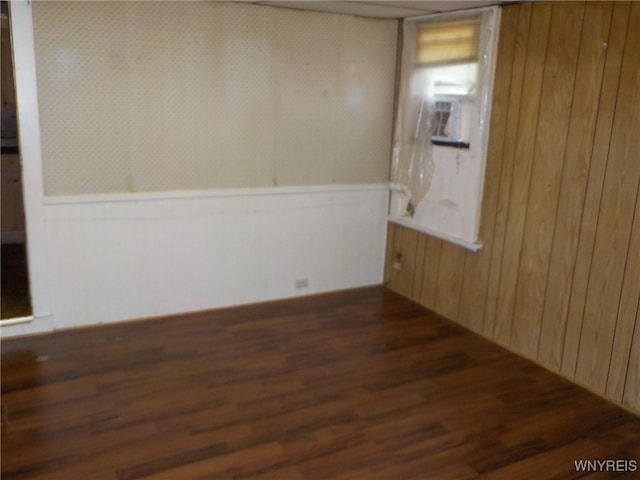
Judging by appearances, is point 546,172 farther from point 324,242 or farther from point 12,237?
point 12,237

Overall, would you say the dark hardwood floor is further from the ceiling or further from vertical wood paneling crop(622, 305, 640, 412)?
the ceiling

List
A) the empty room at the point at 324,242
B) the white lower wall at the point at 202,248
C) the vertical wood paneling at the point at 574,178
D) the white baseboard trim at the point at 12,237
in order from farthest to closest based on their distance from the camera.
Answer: the white baseboard trim at the point at 12,237, the white lower wall at the point at 202,248, the vertical wood paneling at the point at 574,178, the empty room at the point at 324,242

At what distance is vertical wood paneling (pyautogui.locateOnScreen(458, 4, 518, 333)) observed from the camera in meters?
3.52

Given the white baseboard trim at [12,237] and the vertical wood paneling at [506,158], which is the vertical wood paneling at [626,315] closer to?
the vertical wood paneling at [506,158]

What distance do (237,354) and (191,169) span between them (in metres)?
1.26

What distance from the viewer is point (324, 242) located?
4.50 meters

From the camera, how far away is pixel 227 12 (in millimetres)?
3775

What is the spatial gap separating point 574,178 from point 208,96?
7.49 ft

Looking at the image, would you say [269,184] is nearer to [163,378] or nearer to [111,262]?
[111,262]

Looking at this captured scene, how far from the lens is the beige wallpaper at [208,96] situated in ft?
11.3

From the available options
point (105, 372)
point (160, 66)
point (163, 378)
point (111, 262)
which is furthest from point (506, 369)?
point (160, 66)

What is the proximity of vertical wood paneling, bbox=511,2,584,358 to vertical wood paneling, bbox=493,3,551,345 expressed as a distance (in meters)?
0.03

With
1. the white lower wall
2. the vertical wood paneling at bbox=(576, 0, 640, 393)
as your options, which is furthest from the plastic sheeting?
the vertical wood paneling at bbox=(576, 0, 640, 393)

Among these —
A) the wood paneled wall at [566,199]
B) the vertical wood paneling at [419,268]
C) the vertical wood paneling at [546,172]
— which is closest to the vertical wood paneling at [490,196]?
the wood paneled wall at [566,199]
